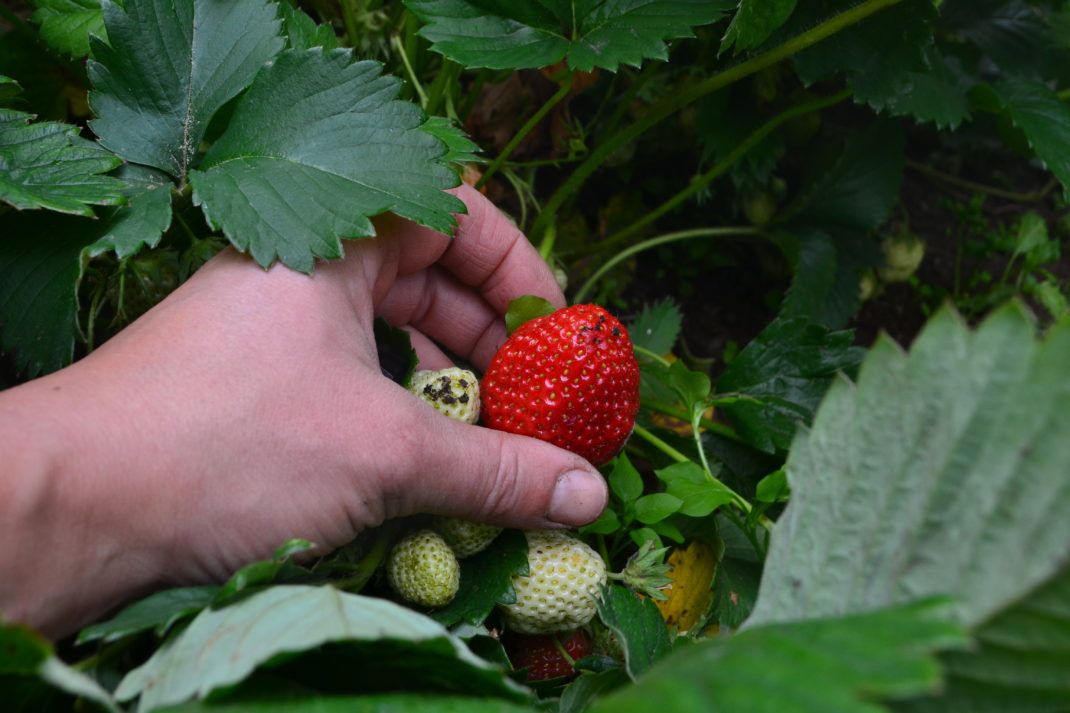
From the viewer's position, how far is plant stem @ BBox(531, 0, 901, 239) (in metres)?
0.98

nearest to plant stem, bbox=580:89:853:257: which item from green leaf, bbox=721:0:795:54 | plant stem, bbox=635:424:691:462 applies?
green leaf, bbox=721:0:795:54

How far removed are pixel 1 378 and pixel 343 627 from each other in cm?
76

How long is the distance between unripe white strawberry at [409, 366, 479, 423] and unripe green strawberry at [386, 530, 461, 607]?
125mm

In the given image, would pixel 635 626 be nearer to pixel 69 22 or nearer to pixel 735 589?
pixel 735 589

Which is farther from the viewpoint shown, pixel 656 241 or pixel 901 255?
pixel 901 255

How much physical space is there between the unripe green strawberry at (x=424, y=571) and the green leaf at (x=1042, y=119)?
0.90 meters

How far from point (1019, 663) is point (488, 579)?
515mm

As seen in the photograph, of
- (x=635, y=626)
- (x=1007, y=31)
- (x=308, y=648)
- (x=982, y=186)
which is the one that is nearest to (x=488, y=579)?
(x=635, y=626)

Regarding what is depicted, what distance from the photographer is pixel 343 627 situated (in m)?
0.51

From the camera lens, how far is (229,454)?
2.23 feet

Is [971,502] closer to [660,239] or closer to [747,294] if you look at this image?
[660,239]

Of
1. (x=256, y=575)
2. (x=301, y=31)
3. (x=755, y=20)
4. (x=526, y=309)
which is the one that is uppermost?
(x=755, y=20)

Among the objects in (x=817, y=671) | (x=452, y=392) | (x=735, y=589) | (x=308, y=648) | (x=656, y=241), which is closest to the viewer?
(x=817, y=671)

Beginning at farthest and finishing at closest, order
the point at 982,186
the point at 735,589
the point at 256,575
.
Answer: the point at 982,186 → the point at 735,589 → the point at 256,575
